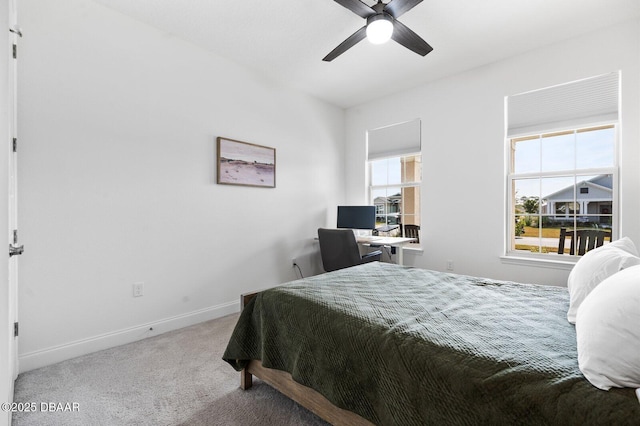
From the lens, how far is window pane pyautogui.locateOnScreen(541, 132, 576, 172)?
118 inches

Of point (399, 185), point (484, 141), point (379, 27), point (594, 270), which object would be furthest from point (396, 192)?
point (594, 270)

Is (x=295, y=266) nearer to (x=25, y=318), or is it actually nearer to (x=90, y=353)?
(x=90, y=353)

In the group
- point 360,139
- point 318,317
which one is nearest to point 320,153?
point 360,139

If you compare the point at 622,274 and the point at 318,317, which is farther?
the point at 318,317

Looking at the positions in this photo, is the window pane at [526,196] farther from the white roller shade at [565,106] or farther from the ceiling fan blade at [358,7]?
the ceiling fan blade at [358,7]

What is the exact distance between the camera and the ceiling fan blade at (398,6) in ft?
6.58

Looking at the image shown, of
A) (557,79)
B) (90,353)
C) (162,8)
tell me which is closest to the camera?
(90,353)

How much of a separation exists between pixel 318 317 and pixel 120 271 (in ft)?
6.23

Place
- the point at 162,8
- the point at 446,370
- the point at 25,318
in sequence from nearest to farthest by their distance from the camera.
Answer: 1. the point at 446,370
2. the point at 25,318
3. the point at 162,8

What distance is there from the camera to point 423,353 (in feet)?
3.52

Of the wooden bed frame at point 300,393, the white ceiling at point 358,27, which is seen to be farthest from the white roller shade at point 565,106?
the wooden bed frame at point 300,393

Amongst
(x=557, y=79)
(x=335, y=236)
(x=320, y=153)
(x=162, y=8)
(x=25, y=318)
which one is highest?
(x=162, y=8)

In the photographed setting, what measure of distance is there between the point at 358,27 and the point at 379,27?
1.95ft

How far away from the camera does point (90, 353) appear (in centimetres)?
225
